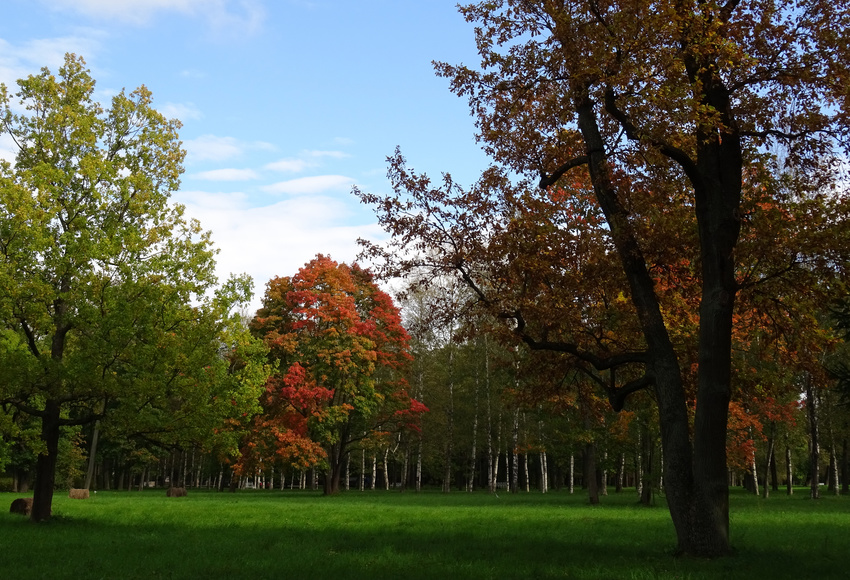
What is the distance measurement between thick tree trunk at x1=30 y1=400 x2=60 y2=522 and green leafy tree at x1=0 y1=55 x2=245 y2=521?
28 millimetres

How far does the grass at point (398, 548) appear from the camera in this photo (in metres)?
10.9

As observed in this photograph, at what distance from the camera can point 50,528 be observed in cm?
1717

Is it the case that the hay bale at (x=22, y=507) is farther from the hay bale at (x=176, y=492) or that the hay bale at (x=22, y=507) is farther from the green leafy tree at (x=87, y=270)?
the hay bale at (x=176, y=492)

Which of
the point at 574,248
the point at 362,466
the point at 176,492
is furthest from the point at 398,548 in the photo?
the point at 362,466

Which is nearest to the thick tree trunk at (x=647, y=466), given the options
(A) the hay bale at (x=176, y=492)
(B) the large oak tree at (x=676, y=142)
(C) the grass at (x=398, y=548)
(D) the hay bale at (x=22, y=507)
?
(C) the grass at (x=398, y=548)

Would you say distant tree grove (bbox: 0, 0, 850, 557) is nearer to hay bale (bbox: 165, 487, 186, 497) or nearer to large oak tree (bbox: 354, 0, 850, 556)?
large oak tree (bbox: 354, 0, 850, 556)

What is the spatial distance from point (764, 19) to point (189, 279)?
15592mm

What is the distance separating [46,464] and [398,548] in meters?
10.9

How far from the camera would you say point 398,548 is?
14.1 m

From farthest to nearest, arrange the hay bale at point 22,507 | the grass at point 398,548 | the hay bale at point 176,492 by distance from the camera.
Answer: the hay bale at point 176,492 → the hay bale at point 22,507 → the grass at point 398,548

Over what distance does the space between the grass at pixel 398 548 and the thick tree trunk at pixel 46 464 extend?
0.49 meters

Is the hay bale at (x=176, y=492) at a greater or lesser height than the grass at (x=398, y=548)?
lesser

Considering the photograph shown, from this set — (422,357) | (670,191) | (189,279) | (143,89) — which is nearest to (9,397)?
(189,279)

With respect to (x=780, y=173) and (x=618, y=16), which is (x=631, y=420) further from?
(x=618, y=16)
